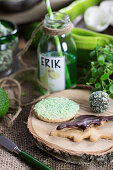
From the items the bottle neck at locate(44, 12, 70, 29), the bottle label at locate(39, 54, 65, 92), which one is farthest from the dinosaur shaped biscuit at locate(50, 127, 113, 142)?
the bottle neck at locate(44, 12, 70, 29)

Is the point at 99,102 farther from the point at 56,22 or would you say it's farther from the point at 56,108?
the point at 56,22

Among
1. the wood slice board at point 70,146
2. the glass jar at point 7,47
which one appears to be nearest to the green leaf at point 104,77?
the wood slice board at point 70,146

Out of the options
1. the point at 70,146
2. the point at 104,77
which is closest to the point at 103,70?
the point at 104,77

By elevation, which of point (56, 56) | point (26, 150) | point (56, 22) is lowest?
point (26, 150)

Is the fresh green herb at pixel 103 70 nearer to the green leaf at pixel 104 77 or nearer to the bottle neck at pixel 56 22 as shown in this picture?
the green leaf at pixel 104 77

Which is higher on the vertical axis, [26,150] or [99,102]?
[99,102]

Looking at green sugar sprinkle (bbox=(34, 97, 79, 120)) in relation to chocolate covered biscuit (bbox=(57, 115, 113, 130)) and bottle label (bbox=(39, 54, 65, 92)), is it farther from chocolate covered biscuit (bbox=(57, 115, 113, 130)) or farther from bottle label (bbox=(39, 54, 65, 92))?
bottle label (bbox=(39, 54, 65, 92))
